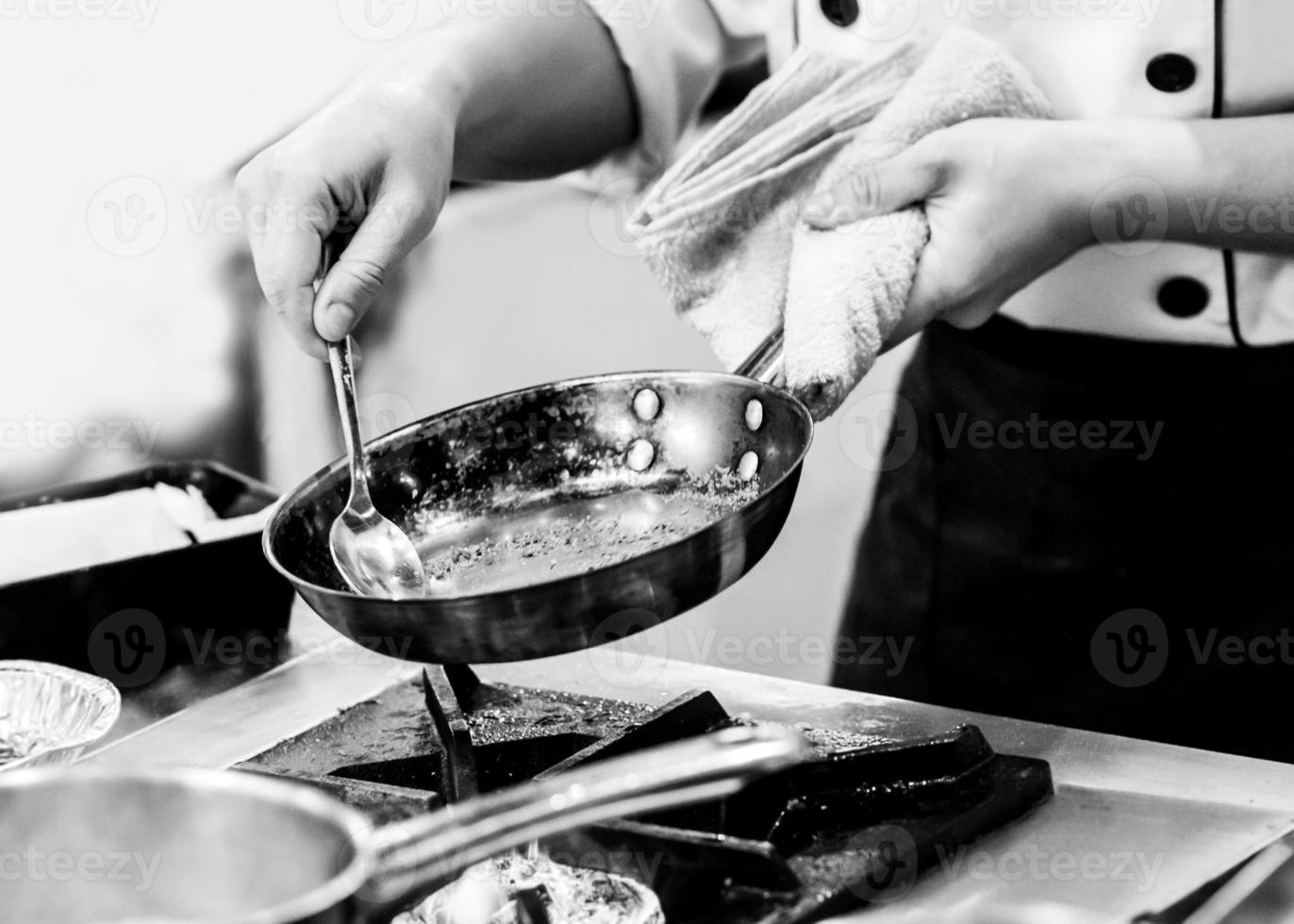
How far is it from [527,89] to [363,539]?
496 millimetres

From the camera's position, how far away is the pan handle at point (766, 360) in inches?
36.5

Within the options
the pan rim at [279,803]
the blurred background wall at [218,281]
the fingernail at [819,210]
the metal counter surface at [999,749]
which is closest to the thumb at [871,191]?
the fingernail at [819,210]

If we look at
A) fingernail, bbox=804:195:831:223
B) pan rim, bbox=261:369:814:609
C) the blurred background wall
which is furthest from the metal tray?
the blurred background wall

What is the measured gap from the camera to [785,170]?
103 cm

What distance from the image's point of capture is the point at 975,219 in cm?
99

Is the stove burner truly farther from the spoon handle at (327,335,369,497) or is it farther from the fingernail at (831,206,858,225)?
the fingernail at (831,206,858,225)

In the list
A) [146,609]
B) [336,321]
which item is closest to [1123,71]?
[336,321]

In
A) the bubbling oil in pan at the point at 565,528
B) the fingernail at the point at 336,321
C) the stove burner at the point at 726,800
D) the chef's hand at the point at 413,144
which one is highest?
the chef's hand at the point at 413,144

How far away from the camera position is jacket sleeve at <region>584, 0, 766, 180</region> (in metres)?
1.28

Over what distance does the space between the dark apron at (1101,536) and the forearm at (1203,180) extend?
0.14m

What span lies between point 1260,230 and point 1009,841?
547 mm

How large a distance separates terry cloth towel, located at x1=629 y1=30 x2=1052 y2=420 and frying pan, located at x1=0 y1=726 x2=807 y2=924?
0.56 m

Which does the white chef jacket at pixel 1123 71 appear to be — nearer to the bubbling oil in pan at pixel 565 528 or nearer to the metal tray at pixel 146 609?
the bubbling oil in pan at pixel 565 528

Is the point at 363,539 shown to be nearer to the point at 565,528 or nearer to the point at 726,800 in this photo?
the point at 565,528
